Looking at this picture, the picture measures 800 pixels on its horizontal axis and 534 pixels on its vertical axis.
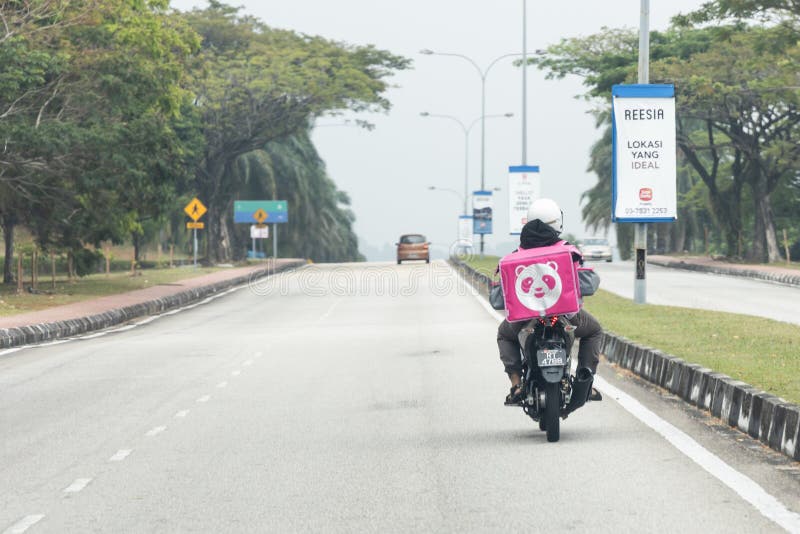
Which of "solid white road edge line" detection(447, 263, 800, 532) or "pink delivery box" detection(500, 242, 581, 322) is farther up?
"pink delivery box" detection(500, 242, 581, 322)

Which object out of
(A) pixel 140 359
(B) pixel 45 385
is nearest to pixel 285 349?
(A) pixel 140 359

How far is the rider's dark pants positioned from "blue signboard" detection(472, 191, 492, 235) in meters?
54.4

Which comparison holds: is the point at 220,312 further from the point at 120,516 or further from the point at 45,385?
the point at 120,516

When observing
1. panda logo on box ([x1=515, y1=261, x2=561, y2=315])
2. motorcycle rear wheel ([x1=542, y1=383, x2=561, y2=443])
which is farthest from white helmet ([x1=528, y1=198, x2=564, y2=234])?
motorcycle rear wheel ([x1=542, y1=383, x2=561, y2=443])

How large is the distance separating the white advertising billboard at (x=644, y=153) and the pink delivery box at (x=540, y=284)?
14.5m

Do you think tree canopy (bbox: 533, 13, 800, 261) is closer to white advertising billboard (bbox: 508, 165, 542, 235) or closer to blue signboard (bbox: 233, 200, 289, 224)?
white advertising billboard (bbox: 508, 165, 542, 235)

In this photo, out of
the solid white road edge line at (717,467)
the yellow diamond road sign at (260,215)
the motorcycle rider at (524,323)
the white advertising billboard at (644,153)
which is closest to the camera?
the solid white road edge line at (717,467)

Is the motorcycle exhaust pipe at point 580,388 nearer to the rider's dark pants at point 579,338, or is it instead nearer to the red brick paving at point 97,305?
the rider's dark pants at point 579,338

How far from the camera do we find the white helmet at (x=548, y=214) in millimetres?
9355

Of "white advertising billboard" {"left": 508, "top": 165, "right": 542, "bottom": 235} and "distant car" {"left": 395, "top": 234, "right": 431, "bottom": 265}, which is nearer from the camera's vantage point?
"white advertising billboard" {"left": 508, "top": 165, "right": 542, "bottom": 235}

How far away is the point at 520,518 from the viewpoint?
6.78 metres

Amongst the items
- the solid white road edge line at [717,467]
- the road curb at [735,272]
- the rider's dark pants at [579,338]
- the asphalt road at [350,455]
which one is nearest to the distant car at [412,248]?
the road curb at [735,272]

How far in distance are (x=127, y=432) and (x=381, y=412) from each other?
227cm

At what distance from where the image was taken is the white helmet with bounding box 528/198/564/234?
9355mm
